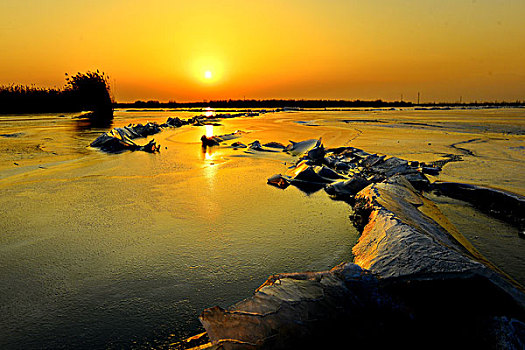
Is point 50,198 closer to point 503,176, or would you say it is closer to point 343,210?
point 343,210

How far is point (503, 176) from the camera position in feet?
10.9

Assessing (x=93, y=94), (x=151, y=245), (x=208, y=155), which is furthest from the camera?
(x=93, y=94)

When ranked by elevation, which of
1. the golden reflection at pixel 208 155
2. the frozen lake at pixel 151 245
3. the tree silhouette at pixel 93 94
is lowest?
the frozen lake at pixel 151 245

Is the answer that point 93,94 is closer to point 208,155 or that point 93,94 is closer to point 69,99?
point 69,99

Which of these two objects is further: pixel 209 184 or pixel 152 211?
pixel 209 184

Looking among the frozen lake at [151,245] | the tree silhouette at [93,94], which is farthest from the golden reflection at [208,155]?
the tree silhouette at [93,94]

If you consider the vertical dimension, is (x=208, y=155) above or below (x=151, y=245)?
above

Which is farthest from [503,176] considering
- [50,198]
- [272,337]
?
[50,198]

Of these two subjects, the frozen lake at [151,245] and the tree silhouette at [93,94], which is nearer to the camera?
the frozen lake at [151,245]

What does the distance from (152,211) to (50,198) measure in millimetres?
1178

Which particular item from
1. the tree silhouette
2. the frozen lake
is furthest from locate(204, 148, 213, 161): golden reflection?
the tree silhouette

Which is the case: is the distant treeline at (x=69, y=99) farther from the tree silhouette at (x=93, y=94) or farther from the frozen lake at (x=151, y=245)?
the frozen lake at (x=151, y=245)

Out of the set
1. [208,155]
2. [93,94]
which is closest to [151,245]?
[208,155]

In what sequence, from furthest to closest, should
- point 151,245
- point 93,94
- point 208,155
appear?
point 93,94, point 208,155, point 151,245
